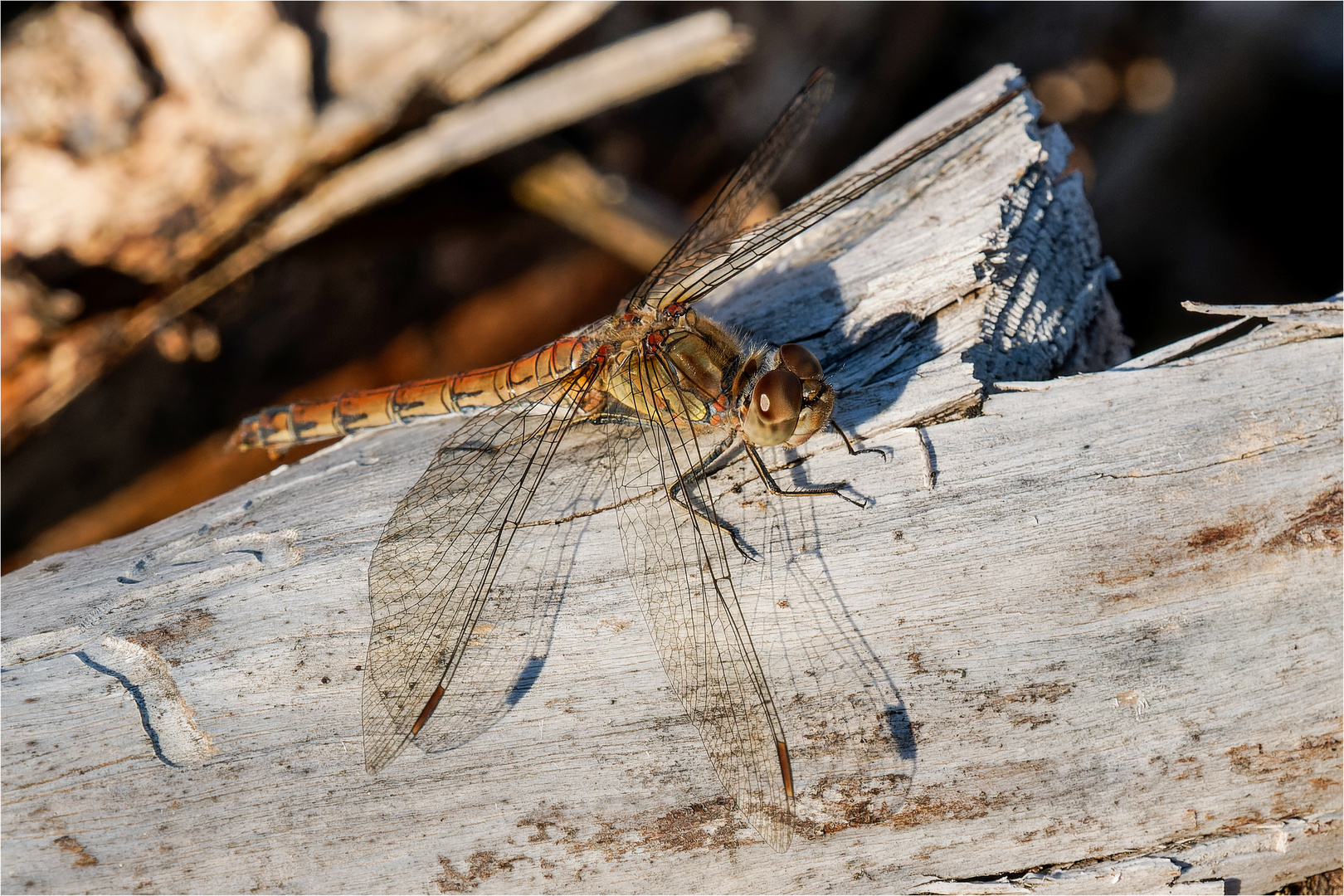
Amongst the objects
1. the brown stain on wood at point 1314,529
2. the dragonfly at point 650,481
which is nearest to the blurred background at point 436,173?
the dragonfly at point 650,481

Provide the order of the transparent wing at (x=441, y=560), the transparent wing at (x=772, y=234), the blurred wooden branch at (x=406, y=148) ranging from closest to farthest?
1. the transparent wing at (x=441, y=560)
2. the transparent wing at (x=772, y=234)
3. the blurred wooden branch at (x=406, y=148)

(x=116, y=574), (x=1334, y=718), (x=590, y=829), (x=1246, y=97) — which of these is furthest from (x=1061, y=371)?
(x=1246, y=97)

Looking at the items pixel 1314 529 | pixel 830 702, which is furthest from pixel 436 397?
pixel 1314 529

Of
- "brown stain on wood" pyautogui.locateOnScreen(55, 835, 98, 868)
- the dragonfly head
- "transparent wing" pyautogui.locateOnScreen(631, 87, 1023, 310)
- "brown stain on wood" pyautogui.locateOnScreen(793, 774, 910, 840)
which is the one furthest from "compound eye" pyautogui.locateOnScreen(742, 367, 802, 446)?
"brown stain on wood" pyautogui.locateOnScreen(55, 835, 98, 868)

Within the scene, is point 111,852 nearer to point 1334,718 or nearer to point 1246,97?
point 1334,718

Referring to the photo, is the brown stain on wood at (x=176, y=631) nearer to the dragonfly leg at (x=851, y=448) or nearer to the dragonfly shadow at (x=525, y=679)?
the dragonfly shadow at (x=525, y=679)

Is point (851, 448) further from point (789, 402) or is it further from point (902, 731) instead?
point (902, 731)
